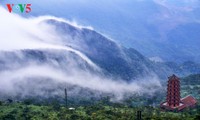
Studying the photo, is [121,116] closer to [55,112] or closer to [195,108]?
[55,112]

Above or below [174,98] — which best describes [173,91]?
above

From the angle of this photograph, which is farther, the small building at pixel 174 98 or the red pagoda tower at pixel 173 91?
the small building at pixel 174 98

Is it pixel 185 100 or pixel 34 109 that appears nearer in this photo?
pixel 34 109

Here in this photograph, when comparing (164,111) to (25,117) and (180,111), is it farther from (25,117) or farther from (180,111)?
(25,117)

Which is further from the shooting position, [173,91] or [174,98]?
[174,98]

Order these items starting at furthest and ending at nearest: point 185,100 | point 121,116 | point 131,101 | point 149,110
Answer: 1. point 131,101
2. point 185,100
3. point 149,110
4. point 121,116

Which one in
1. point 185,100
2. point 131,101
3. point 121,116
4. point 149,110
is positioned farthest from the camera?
point 131,101

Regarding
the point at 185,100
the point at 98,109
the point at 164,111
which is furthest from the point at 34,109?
the point at 185,100

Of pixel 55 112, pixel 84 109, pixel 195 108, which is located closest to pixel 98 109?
pixel 84 109

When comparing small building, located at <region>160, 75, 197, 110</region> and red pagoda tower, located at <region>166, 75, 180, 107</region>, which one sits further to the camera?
small building, located at <region>160, 75, 197, 110</region>
